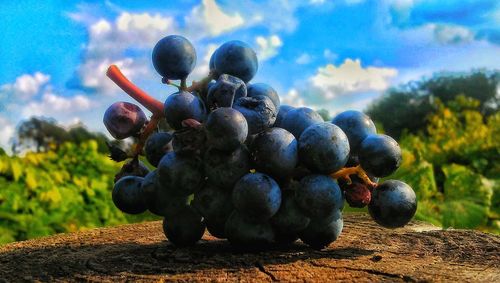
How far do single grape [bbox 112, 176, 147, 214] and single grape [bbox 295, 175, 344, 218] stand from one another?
55 cm

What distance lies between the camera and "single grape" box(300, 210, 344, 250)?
1715 millimetres

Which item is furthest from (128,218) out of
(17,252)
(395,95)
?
(395,95)

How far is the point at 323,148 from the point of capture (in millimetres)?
1553

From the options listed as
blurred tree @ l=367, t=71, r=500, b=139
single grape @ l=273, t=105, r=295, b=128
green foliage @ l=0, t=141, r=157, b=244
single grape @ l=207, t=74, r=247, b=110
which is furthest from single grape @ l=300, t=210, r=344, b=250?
blurred tree @ l=367, t=71, r=500, b=139

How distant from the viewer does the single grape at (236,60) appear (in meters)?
1.88

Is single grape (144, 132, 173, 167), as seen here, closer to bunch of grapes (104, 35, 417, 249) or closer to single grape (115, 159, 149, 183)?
bunch of grapes (104, 35, 417, 249)

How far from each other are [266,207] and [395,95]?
2145cm

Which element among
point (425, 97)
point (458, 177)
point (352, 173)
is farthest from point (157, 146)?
point (425, 97)

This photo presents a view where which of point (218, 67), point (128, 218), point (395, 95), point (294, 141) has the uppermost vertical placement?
point (395, 95)

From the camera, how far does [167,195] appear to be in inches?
69.3

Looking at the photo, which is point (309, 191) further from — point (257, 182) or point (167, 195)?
point (167, 195)

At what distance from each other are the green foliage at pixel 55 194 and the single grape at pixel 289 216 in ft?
8.58

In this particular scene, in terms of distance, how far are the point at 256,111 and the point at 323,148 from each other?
0.79 feet

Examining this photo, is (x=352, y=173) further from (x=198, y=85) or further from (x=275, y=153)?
(x=198, y=85)
